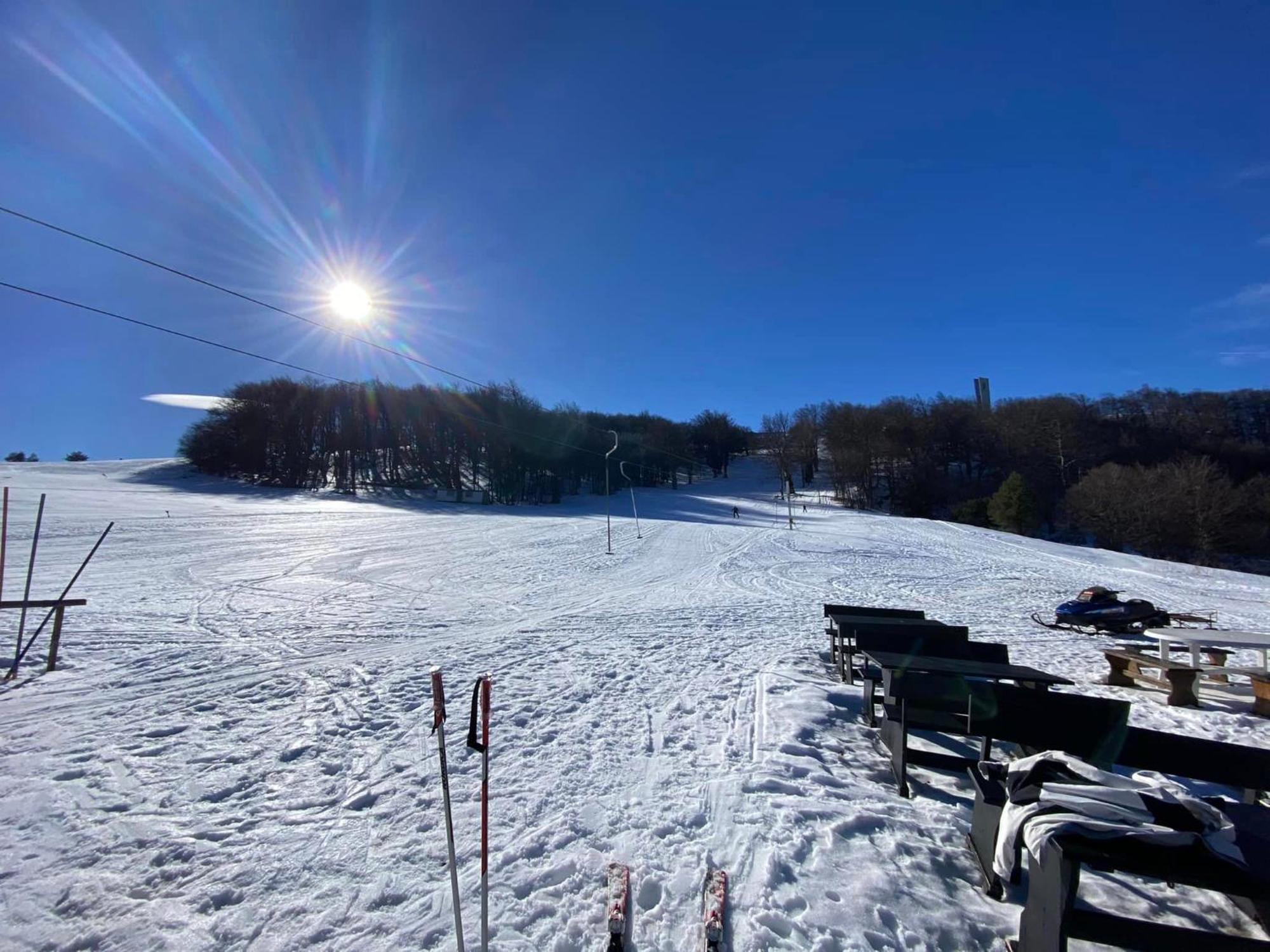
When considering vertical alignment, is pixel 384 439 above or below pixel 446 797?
above

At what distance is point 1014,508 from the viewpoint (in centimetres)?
4025

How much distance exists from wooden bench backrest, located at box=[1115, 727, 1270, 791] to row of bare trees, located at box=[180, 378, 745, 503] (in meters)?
44.3

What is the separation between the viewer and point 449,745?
4.85 metres

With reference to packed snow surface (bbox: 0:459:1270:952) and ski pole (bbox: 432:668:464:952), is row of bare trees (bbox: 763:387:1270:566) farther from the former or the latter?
ski pole (bbox: 432:668:464:952)

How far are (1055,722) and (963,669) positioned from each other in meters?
1.26

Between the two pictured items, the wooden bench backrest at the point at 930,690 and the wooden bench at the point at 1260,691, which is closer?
the wooden bench backrest at the point at 930,690

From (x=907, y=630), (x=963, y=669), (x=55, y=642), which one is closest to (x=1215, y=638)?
(x=907, y=630)

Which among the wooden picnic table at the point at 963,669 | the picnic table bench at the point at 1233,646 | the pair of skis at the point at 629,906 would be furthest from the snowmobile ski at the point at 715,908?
the picnic table bench at the point at 1233,646

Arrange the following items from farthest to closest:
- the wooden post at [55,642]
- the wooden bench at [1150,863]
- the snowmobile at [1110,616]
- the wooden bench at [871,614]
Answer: the snowmobile at [1110,616] → the wooden bench at [871,614] → the wooden post at [55,642] → the wooden bench at [1150,863]

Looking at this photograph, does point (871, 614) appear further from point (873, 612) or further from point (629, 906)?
point (629, 906)

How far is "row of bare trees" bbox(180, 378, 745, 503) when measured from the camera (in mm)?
48906

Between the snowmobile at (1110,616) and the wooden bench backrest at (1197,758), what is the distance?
864cm

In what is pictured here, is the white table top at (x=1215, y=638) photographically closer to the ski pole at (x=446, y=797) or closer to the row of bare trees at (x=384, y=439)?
the ski pole at (x=446, y=797)

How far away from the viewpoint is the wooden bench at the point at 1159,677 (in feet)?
19.7
